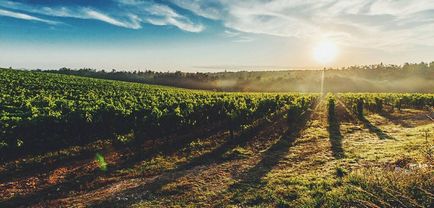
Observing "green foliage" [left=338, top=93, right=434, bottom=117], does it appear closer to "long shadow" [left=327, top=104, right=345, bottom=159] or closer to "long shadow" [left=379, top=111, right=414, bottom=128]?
"long shadow" [left=379, top=111, right=414, bottom=128]

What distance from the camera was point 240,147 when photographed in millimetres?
19047

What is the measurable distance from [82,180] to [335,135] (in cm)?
1563

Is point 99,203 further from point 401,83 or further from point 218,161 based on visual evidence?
point 401,83

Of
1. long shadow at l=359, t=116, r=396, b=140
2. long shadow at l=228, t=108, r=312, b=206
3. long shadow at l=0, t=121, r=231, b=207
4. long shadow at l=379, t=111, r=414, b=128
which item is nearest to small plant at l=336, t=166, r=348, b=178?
long shadow at l=228, t=108, r=312, b=206

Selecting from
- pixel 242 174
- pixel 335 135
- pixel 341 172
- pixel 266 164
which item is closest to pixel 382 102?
pixel 335 135

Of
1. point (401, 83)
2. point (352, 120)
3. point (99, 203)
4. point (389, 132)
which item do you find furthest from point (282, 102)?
point (401, 83)

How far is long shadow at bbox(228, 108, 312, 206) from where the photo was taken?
40.8 feet

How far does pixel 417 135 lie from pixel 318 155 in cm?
828

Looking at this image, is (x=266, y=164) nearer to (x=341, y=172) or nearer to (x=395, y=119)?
(x=341, y=172)

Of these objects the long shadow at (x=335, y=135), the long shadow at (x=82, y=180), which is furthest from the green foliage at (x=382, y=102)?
the long shadow at (x=82, y=180)

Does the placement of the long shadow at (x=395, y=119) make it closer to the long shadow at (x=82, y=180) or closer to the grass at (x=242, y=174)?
the grass at (x=242, y=174)

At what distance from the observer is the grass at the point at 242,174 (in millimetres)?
10606

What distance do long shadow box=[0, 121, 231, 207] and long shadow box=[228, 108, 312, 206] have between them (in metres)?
4.74

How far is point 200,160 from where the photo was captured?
16.6m
